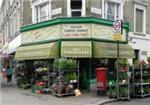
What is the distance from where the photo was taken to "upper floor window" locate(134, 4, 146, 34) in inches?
999

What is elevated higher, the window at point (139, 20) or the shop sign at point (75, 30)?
the window at point (139, 20)

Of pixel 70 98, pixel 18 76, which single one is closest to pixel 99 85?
pixel 70 98

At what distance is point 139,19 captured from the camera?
25969mm

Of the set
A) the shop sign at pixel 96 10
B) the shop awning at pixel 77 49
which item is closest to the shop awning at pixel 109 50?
the shop awning at pixel 77 49

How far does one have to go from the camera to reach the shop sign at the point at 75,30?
821 inches

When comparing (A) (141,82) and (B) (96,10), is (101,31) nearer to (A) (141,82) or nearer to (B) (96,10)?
(B) (96,10)

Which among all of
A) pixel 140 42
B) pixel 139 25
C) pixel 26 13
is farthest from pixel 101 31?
pixel 26 13

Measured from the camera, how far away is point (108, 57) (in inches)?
838

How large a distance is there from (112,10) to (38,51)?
5.22 meters

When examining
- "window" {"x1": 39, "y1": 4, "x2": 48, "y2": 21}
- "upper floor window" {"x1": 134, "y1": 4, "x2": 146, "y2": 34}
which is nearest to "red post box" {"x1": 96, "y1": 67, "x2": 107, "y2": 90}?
"window" {"x1": 39, "y1": 4, "x2": 48, "y2": 21}

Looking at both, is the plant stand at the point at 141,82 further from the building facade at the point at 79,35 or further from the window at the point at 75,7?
the window at the point at 75,7

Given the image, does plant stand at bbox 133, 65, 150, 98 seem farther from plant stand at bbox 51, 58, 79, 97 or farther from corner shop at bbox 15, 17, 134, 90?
plant stand at bbox 51, 58, 79, 97

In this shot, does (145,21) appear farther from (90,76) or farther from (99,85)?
(99,85)

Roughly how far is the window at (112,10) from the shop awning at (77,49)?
2631 millimetres
